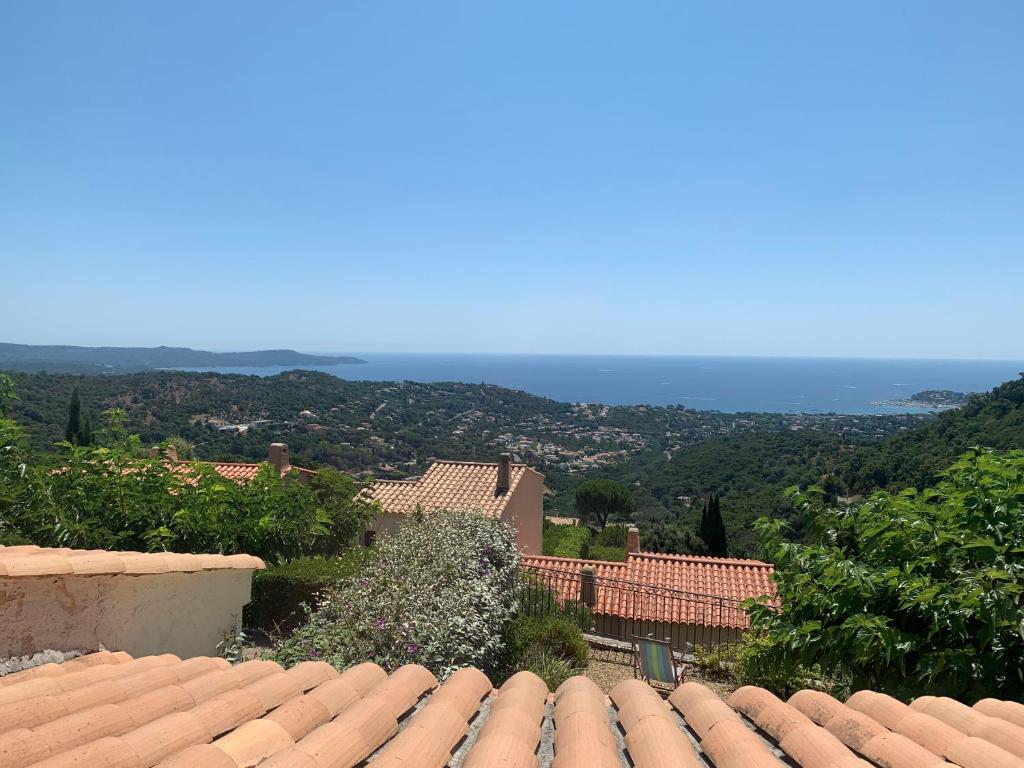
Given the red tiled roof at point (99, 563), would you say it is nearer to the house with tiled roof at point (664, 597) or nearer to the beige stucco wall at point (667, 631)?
the house with tiled roof at point (664, 597)

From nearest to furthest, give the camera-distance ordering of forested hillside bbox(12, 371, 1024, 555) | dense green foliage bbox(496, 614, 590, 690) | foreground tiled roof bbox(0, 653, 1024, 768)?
foreground tiled roof bbox(0, 653, 1024, 768), dense green foliage bbox(496, 614, 590, 690), forested hillside bbox(12, 371, 1024, 555)

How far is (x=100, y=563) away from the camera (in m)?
3.99

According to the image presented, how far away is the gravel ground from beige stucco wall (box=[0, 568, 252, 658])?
541 cm

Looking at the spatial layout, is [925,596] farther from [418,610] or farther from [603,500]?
[603,500]

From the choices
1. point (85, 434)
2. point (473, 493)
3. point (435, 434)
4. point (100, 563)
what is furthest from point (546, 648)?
point (435, 434)

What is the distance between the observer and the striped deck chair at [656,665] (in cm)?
886

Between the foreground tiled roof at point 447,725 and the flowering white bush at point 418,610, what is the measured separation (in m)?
2.09

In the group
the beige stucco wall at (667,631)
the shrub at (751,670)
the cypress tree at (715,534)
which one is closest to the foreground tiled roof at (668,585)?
the beige stucco wall at (667,631)

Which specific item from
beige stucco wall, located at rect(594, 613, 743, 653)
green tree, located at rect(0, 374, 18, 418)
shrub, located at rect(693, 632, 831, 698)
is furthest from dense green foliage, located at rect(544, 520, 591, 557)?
green tree, located at rect(0, 374, 18, 418)

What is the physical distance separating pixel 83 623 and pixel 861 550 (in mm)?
5604

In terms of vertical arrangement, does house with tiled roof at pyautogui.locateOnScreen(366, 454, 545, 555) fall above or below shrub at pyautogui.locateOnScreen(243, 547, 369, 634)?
below

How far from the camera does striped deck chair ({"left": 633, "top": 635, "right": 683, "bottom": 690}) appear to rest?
8.86m

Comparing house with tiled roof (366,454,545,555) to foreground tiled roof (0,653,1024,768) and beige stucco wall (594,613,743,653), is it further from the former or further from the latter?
foreground tiled roof (0,653,1024,768)

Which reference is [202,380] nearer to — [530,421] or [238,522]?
[530,421]
